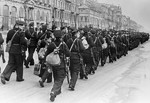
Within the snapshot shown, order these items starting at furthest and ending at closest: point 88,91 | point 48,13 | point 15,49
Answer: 1. point 48,13
2. point 15,49
3. point 88,91

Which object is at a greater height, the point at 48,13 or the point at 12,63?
the point at 48,13

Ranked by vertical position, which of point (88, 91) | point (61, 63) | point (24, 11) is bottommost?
point (88, 91)

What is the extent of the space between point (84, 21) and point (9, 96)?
77.4 metres

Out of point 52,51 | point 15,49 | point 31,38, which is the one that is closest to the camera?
point 52,51

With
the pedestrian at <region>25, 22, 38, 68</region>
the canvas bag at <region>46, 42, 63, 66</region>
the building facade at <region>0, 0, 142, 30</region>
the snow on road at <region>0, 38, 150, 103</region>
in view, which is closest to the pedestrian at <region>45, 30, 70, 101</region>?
the canvas bag at <region>46, 42, 63, 66</region>

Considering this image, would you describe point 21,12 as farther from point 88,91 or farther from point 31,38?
point 88,91

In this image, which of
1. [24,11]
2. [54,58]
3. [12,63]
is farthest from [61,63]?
[24,11]

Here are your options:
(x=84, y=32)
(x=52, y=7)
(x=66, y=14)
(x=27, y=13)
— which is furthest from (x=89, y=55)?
(x=66, y=14)

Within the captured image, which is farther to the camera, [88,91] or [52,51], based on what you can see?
[88,91]

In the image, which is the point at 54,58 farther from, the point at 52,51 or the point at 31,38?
the point at 31,38

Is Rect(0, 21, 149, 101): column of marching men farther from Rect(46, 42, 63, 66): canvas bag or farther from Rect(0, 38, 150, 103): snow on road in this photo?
Rect(0, 38, 150, 103): snow on road

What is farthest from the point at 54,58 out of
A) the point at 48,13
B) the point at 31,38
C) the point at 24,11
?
the point at 48,13

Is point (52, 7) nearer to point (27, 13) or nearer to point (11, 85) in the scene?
point (27, 13)

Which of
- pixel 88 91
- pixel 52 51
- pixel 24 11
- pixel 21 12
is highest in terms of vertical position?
pixel 24 11
